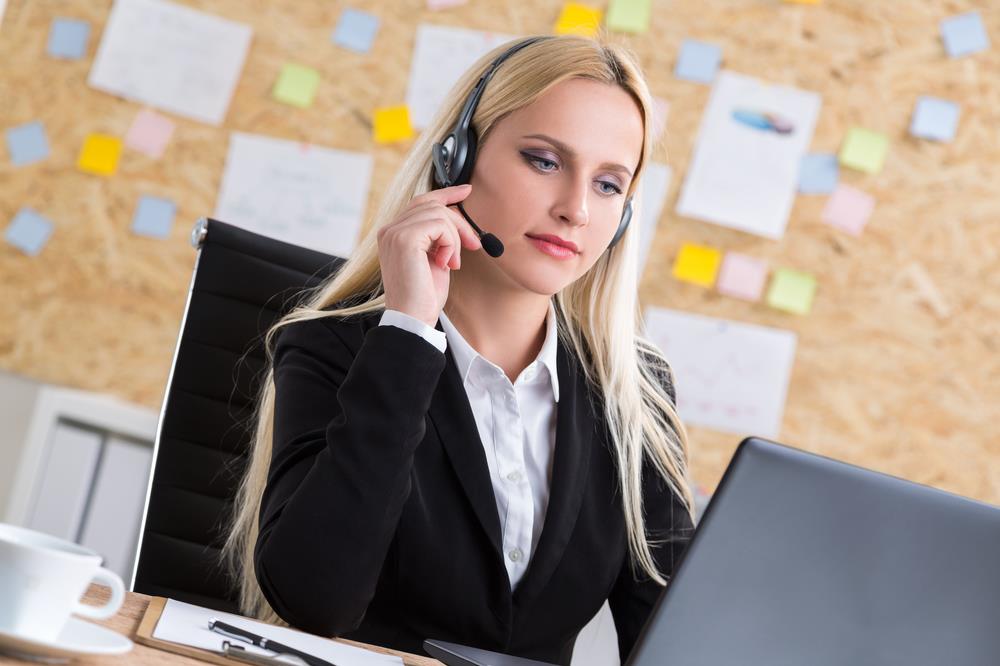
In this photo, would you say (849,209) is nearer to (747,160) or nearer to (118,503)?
(747,160)

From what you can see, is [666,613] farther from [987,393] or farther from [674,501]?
[987,393]

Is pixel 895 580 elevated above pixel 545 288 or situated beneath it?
situated beneath

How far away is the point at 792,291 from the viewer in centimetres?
228

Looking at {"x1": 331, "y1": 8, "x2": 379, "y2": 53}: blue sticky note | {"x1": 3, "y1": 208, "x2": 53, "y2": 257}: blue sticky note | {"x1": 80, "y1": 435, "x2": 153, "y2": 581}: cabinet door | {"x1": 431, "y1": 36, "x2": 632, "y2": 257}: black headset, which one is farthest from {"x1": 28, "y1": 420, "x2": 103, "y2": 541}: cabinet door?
{"x1": 431, "y1": 36, "x2": 632, "y2": 257}: black headset

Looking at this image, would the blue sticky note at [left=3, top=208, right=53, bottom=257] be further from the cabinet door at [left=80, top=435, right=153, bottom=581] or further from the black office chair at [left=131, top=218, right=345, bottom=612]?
the black office chair at [left=131, top=218, right=345, bottom=612]

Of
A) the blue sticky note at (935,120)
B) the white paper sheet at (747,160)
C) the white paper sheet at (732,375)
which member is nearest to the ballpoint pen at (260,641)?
the white paper sheet at (732,375)

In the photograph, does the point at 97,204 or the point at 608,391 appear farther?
the point at 97,204

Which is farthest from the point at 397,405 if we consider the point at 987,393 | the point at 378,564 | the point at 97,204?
the point at 987,393

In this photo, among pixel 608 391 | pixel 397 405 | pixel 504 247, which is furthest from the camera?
pixel 608 391

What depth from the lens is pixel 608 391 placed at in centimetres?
126

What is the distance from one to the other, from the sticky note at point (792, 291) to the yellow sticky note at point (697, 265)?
5.0 inches

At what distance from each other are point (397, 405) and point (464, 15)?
1536 millimetres

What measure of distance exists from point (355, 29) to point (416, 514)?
1.49 m

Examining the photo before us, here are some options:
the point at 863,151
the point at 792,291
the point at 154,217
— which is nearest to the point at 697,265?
the point at 792,291
